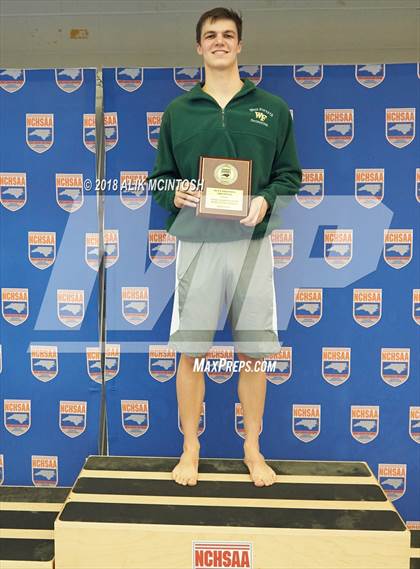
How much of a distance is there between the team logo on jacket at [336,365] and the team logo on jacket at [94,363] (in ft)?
3.11

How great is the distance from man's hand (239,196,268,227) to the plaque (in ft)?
0.07

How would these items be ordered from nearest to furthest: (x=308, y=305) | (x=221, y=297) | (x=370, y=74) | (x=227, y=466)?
(x=221, y=297)
(x=227, y=466)
(x=370, y=74)
(x=308, y=305)

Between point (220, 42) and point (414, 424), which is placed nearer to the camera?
point (220, 42)

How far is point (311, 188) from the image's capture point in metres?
2.05

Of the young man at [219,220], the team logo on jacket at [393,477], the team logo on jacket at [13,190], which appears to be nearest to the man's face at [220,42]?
the young man at [219,220]

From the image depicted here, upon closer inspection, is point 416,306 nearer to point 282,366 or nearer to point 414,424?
point 414,424

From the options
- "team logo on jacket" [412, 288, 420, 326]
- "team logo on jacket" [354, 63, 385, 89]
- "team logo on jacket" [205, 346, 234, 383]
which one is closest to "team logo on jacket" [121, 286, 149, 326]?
"team logo on jacket" [205, 346, 234, 383]

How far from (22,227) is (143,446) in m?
1.06

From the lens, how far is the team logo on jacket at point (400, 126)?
2.00 metres

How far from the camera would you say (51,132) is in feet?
6.72

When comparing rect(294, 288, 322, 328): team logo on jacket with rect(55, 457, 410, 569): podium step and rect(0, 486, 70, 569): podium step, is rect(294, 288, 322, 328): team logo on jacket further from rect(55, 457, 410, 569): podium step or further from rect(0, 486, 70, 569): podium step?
rect(0, 486, 70, 569): podium step

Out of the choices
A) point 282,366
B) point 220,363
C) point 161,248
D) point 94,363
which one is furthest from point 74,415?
point 282,366

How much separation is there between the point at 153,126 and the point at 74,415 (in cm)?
126

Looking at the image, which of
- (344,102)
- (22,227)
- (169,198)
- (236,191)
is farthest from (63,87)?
(344,102)
